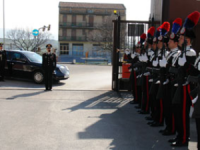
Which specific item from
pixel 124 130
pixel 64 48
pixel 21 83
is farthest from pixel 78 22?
pixel 124 130

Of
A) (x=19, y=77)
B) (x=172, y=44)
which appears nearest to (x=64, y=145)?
(x=172, y=44)

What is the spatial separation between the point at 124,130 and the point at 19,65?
8.86 m

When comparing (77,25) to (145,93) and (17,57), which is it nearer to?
(17,57)

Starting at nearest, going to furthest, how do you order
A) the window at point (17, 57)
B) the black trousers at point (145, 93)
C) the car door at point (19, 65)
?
1. the black trousers at point (145, 93)
2. the car door at point (19, 65)
3. the window at point (17, 57)

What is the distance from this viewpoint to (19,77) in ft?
46.4

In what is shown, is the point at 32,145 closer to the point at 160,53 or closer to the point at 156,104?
the point at 156,104

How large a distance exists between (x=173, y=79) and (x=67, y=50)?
65102 mm

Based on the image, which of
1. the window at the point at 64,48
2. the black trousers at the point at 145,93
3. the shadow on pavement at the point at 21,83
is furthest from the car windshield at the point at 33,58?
the window at the point at 64,48

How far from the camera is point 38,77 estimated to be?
13750mm

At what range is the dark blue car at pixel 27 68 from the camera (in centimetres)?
1374

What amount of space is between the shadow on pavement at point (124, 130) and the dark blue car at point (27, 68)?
5.01 meters

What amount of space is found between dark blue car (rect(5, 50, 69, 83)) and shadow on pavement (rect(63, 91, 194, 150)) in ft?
16.4

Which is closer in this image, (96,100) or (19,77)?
(96,100)

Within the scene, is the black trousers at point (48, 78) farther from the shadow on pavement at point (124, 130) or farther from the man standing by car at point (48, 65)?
the shadow on pavement at point (124, 130)
